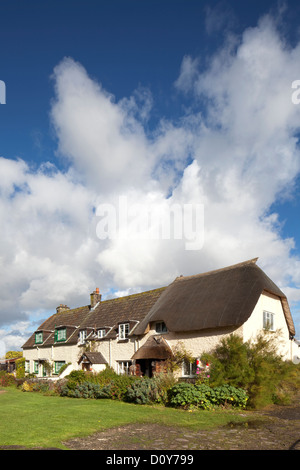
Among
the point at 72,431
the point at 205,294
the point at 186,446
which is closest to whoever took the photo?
the point at 186,446

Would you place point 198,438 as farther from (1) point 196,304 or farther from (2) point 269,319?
(2) point 269,319

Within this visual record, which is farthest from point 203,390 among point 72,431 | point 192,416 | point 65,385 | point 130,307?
point 130,307

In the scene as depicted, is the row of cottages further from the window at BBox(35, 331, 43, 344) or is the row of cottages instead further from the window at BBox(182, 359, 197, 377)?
the window at BBox(35, 331, 43, 344)

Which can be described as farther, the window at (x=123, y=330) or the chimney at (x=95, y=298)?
the chimney at (x=95, y=298)

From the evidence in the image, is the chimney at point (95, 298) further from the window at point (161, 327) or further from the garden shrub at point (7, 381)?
the window at point (161, 327)

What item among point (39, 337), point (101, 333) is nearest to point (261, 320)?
point (101, 333)

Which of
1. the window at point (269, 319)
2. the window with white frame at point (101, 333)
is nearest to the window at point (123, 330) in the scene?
the window with white frame at point (101, 333)

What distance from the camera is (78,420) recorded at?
1253cm

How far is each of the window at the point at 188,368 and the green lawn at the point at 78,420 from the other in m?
4.54

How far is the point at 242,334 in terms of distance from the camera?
1819 cm

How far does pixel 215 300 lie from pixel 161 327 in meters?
4.47

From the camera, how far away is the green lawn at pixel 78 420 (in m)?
9.83

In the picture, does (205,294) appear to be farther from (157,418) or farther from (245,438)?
(245,438)
